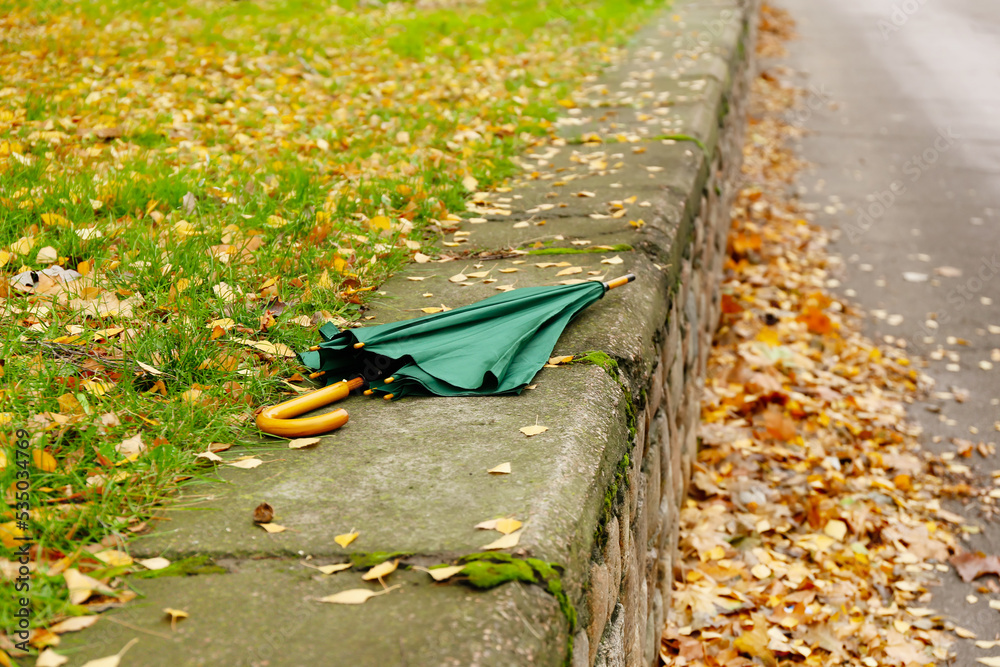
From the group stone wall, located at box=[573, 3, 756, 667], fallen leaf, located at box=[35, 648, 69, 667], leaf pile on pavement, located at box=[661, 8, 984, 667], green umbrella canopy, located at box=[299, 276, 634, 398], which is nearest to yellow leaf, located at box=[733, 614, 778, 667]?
leaf pile on pavement, located at box=[661, 8, 984, 667]

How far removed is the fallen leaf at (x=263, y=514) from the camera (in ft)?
4.91

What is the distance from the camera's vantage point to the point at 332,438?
1.83 meters

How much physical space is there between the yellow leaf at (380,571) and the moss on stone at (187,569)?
10.2 inches

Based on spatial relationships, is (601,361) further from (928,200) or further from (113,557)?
(928,200)

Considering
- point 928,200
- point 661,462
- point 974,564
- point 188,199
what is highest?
point 188,199

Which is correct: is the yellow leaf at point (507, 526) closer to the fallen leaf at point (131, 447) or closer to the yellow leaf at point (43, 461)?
the fallen leaf at point (131, 447)

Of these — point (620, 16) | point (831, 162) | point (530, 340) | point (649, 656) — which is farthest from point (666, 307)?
point (620, 16)

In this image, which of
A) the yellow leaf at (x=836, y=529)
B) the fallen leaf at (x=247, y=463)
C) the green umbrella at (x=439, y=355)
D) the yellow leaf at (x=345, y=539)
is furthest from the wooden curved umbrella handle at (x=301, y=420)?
the yellow leaf at (x=836, y=529)

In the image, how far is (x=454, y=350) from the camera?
2.13 m

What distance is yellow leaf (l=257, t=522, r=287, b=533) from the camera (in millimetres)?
1474

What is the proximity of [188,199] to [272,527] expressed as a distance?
6.61ft

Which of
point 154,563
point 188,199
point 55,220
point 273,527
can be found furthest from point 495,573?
point 188,199

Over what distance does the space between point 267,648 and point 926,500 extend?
3.14 meters

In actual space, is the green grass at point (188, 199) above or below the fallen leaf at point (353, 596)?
above
